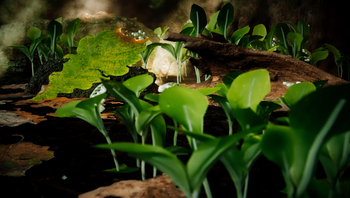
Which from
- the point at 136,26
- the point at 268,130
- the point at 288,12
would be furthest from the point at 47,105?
the point at 288,12

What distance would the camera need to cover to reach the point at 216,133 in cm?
94

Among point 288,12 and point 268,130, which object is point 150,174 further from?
point 288,12

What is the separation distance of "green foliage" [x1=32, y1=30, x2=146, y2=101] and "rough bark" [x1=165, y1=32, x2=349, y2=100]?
707 mm

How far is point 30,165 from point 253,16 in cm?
468

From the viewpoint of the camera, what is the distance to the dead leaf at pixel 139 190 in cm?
50

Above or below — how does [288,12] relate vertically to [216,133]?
above

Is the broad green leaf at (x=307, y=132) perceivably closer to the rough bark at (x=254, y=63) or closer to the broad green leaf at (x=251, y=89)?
the broad green leaf at (x=251, y=89)

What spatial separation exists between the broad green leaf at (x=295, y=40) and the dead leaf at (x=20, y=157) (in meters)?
2.30

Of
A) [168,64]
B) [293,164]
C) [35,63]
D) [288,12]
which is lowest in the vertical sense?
[168,64]

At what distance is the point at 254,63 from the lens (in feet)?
5.23

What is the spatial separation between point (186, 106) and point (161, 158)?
0.11 m

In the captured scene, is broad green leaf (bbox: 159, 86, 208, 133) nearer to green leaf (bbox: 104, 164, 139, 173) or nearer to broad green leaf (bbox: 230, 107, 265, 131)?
broad green leaf (bbox: 230, 107, 265, 131)

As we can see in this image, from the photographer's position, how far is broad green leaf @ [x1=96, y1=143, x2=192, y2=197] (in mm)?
274

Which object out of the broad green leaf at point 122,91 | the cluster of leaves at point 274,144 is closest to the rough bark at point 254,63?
the broad green leaf at point 122,91
